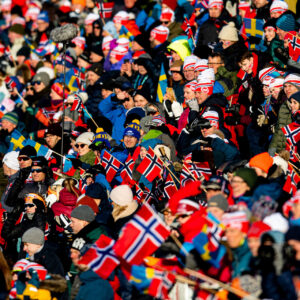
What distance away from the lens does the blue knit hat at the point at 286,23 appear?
52.2ft

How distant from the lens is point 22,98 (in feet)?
66.8

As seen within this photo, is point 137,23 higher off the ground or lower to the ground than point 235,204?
lower

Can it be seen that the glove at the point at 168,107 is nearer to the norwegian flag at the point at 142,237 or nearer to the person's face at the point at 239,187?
the person's face at the point at 239,187

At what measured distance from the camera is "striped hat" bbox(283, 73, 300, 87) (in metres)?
13.6

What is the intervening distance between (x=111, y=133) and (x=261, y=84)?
10.6 ft

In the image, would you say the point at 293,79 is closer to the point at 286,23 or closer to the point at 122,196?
the point at 286,23

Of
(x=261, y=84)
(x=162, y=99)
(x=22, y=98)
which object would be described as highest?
(x=261, y=84)

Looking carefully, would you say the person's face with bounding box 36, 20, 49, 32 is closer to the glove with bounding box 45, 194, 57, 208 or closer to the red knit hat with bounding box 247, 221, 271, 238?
the glove with bounding box 45, 194, 57, 208

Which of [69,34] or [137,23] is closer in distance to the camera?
[69,34]

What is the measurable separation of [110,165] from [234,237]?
5.30m

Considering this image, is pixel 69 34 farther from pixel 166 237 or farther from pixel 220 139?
pixel 166 237

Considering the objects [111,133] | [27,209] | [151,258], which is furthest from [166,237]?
[111,133]

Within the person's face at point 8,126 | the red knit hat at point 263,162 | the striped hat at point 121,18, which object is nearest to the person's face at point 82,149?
the person's face at point 8,126

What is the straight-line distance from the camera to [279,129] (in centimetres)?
1372
